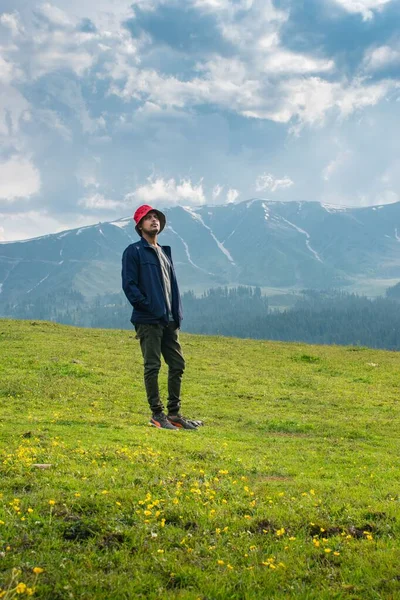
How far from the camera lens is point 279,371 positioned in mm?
27859

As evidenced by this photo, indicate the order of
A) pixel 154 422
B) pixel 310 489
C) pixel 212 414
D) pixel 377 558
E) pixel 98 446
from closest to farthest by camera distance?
pixel 377 558 < pixel 310 489 < pixel 98 446 < pixel 154 422 < pixel 212 414

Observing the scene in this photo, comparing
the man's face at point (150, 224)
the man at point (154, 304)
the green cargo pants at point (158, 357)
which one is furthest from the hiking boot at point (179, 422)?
the man's face at point (150, 224)

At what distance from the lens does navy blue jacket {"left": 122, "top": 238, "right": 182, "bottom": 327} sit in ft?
43.7

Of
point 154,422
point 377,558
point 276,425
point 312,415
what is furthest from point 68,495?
point 312,415

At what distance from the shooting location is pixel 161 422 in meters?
14.2

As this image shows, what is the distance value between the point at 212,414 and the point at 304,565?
458 inches

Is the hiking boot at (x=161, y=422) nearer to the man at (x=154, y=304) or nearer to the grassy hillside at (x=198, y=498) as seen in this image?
the man at (x=154, y=304)

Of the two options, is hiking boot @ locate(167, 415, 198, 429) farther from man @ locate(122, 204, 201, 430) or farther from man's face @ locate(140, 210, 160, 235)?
man's face @ locate(140, 210, 160, 235)

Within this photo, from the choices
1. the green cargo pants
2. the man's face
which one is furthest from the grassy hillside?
the man's face

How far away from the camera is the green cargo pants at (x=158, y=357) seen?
1365cm

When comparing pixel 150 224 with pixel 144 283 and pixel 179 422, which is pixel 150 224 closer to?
pixel 144 283

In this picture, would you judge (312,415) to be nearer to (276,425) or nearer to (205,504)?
(276,425)

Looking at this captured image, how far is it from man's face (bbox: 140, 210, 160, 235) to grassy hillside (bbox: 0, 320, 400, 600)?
5303 mm

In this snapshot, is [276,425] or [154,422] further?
[276,425]
